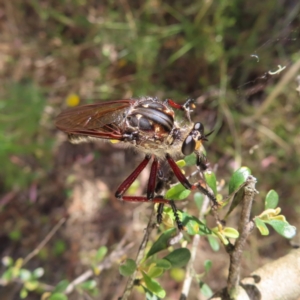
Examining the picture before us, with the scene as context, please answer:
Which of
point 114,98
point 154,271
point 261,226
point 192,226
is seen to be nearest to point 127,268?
point 154,271

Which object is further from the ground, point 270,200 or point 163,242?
point 270,200

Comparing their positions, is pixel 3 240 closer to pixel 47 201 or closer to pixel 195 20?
pixel 47 201

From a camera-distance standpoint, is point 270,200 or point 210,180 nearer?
point 270,200

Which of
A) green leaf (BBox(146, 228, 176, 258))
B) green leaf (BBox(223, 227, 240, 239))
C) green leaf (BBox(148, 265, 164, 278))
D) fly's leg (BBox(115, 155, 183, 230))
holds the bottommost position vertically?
green leaf (BBox(148, 265, 164, 278))

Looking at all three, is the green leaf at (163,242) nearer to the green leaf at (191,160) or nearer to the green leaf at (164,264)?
the green leaf at (164,264)

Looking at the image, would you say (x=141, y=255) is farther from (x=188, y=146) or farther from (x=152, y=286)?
(x=188, y=146)

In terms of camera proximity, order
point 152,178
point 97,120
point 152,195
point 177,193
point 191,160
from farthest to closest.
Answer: point 97,120 < point 152,178 < point 152,195 < point 191,160 < point 177,193

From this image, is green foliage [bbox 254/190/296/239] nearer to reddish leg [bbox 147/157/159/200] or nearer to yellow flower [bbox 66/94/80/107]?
reddish leg [bbox 147/157/159/200]

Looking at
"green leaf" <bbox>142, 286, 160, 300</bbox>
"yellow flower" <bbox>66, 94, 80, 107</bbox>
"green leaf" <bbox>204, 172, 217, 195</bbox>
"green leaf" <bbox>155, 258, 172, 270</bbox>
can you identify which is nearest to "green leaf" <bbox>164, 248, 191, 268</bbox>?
"green leaf" <bbox>155, 258, 172, 270</bbox>
